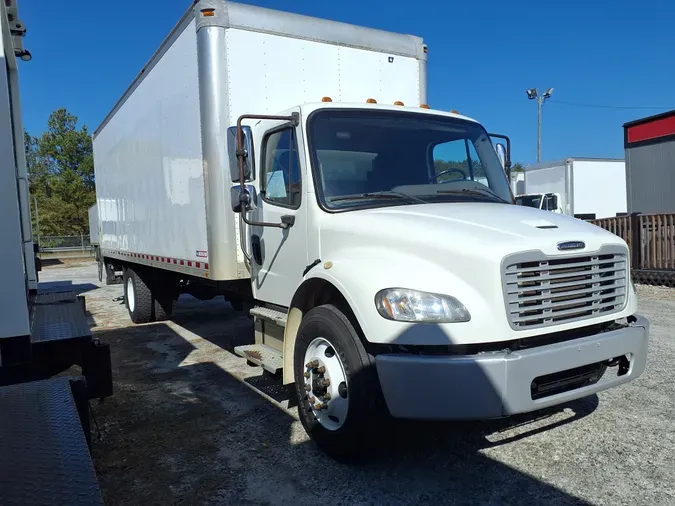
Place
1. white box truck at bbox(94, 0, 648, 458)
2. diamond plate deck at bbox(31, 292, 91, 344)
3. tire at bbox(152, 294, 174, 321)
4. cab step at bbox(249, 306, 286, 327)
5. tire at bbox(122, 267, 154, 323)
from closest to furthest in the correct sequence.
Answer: white box truck at bbox(94, 0, 648, 458), diamond plate deck at bbox(31, 292, 91, 344), cab step at bbox(249, 306, 286, 327), tire at bbox(122, 267, 154, 323), tire at bbox(152, 294, 174, 321)

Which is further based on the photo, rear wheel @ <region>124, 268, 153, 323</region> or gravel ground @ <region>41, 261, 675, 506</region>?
rear wheel @ <region>124, 268, 153, 323</region>

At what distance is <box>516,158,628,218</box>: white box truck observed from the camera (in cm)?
2148

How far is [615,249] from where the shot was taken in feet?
11.3

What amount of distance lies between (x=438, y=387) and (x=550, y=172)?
2172 centimetres

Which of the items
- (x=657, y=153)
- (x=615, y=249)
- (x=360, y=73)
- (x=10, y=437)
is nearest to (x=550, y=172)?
(x=657, y=153)

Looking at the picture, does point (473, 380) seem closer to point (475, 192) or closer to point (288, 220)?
point (475, 192)

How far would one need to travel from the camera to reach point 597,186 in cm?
2205

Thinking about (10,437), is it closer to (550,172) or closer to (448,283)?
(448,283)

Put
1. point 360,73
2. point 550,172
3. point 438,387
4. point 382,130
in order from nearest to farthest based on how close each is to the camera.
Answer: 1. point 438,387
2. point 382,130
3. point 360,73
4. point 550,172

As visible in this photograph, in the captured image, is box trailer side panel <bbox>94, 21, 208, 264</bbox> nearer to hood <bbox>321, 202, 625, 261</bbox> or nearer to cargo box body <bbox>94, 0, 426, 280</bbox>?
cargo box body <bbox>94, 0, 426, 280</bbox>

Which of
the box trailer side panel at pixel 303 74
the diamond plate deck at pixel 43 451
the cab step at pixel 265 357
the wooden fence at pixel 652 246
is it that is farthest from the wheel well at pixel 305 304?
the wooden fence at pixel 652 246

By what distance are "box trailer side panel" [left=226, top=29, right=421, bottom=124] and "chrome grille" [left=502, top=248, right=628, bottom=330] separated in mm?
3187

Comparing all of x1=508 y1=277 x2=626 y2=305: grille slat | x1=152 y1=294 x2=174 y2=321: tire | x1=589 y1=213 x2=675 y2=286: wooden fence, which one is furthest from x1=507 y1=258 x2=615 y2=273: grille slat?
x1=589 y1=213 x2=675 y2=286: wooden fence

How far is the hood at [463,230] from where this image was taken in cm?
312
